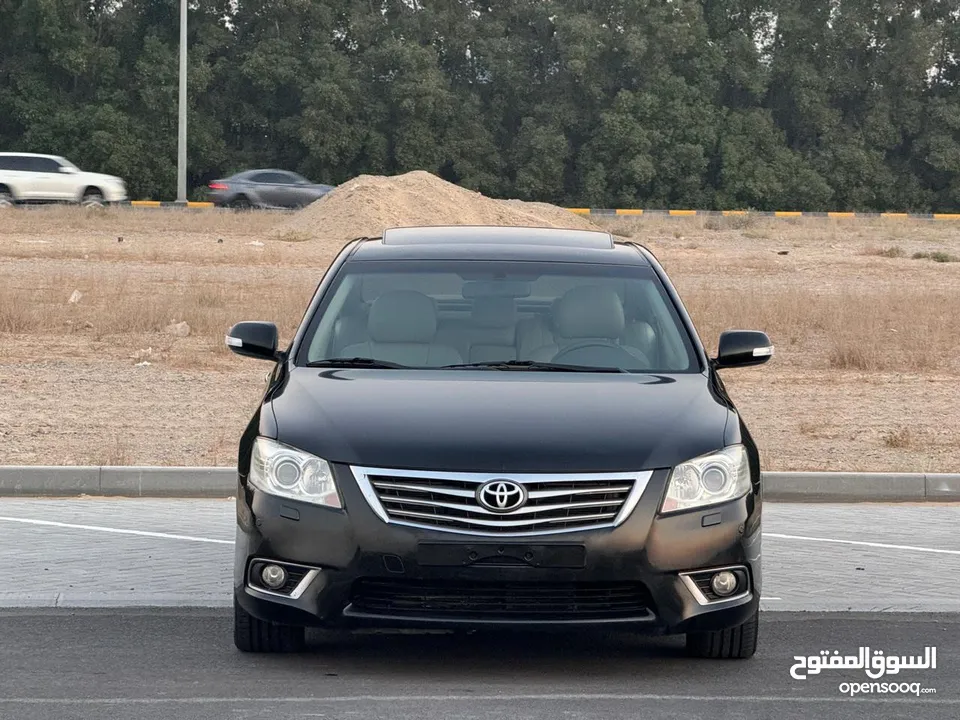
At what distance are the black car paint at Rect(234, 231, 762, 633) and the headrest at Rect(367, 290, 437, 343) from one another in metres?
0.75

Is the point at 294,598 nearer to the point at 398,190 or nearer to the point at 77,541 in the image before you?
the point at 77,541

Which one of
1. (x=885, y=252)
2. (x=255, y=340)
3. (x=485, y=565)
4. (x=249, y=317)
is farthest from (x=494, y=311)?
(x=885, y=252)

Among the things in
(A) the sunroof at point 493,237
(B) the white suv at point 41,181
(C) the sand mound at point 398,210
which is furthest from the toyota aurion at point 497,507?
(B) the white suv at point 41,181

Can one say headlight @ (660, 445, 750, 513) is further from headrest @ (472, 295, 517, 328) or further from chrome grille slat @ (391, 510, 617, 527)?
headrest @ (472, 295, 517, 328)

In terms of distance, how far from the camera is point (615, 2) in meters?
72.8

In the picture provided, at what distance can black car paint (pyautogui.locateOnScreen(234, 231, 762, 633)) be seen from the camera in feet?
18.8

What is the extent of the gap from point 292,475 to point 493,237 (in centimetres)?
236

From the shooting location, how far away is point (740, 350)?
7.21 meters

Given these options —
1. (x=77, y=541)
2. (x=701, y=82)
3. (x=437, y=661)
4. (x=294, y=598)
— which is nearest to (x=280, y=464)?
(x=294, y=598)

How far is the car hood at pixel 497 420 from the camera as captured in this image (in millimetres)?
5809

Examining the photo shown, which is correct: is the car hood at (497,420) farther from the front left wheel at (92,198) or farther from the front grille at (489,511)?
the front left wheel at (92,198)

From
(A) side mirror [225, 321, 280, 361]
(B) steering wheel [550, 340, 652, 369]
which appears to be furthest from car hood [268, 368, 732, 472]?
(A) side mirror [225, 321, 280, 361]

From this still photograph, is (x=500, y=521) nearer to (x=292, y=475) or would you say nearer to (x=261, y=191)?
(x=292, y=475)

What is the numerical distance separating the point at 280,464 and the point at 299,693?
2.51 feet
